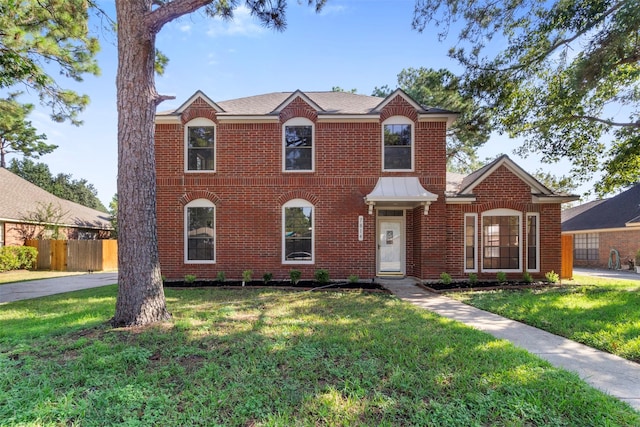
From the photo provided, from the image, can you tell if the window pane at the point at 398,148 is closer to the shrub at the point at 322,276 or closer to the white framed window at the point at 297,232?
the white framed window at the point at 297,232

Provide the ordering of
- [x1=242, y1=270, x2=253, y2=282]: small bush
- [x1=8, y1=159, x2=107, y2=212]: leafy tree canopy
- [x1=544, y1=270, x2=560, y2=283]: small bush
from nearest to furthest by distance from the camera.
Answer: [x1=242, y1=270, x2=253, y2=282]: small bush, [x1=544, y1=270, x2=560, y2=283]: small bush, [x1=8, y1=159, x2=107, y2=212]: leafy tree canopy

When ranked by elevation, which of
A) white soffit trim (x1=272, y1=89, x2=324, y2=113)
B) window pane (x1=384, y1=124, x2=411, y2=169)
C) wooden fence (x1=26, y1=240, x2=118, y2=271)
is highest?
white soffit trim (x1=272, y1=89, x2=324, y2=113)

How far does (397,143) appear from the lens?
10.9 metres

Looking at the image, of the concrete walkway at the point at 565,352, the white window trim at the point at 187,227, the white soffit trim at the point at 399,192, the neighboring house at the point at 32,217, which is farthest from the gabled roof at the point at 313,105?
the neighboring house at the point at 32,217

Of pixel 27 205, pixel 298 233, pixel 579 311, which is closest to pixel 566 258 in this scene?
pixel 579 311

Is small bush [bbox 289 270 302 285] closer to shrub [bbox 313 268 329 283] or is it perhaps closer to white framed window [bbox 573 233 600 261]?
shrub [bbox 313 268 329 283]

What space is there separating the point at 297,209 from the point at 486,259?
7070mm

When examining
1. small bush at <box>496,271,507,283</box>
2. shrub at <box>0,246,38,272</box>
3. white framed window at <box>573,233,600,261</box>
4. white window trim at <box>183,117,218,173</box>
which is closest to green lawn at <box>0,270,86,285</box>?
shrub at <box>0,246,38,272</box>

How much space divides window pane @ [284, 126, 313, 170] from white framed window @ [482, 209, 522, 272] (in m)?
6.79

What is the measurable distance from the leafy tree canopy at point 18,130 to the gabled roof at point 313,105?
5.18 meters

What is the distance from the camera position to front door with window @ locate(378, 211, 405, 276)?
11.8 metres

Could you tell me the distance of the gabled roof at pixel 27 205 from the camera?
55.6 ft

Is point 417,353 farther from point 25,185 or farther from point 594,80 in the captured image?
point 25,185

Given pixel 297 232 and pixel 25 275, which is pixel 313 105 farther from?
pixel 25 275
